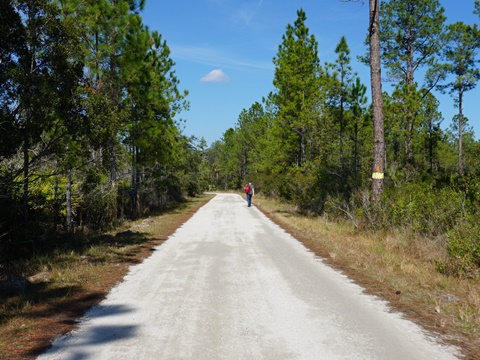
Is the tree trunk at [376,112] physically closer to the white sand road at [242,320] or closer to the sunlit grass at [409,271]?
the sunlit grass at [409,271]

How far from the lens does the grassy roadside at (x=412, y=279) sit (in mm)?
4602

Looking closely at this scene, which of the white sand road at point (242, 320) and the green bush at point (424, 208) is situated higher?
the green bush at point (424, 208)

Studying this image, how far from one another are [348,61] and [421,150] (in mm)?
21115

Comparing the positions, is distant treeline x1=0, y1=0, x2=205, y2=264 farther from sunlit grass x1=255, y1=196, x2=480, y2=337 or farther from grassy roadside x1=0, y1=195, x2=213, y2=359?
sunlit grass x1=255, y1=196, x2=480, y2=337

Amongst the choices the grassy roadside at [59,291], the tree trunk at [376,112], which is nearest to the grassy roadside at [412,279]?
the tree trunk at [376,112]

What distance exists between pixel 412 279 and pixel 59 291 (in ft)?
19.7

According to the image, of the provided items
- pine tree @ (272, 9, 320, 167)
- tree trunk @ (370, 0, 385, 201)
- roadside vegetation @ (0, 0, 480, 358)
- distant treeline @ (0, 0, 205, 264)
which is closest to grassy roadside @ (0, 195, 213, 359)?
roadside vegetation @ (0, 0, 480, 358)

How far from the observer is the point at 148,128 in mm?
18844

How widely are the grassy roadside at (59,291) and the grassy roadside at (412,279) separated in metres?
4.41

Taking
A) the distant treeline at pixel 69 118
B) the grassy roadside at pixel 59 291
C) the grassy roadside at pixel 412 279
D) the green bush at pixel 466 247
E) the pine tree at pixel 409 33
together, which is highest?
the pine tree at pixel 409 33

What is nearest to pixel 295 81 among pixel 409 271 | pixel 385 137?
pixel 385 137

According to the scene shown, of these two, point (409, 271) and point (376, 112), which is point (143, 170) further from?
point (409, 271)

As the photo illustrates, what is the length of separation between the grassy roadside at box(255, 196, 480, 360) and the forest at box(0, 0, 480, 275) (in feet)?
1.73

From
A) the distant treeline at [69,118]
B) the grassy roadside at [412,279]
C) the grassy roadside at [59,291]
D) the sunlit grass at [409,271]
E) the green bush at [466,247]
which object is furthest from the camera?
the distant treeline at [69,118]
